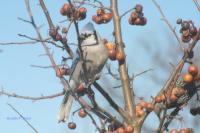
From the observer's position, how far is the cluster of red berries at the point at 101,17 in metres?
3.84

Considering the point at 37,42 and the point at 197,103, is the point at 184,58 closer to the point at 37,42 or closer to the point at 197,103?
the point at 197,103

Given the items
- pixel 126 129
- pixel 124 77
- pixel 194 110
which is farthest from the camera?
pixel 194 110

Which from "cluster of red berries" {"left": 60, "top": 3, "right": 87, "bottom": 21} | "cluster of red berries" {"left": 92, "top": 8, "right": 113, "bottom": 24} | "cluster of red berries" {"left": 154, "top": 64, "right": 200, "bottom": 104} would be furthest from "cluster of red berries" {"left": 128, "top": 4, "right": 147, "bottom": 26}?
"cluster of red berries" {"left": 154, "top": 64, "right": 200, "bottom": 104}

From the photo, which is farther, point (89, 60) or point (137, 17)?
point (89, 60)

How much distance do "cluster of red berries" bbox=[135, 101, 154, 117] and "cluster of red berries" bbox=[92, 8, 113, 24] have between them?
0.68 metres

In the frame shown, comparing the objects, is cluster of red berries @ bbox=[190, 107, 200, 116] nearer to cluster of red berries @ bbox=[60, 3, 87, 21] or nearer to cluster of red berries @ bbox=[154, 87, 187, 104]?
cluster of red berries @ bbox=[154, 87, 187, 104]

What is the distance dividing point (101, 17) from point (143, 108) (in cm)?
77

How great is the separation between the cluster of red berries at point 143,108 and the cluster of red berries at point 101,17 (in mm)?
679

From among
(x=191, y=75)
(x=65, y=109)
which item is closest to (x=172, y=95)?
(x=191, y=75)

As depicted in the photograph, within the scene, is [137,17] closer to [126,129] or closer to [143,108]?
[143,108]

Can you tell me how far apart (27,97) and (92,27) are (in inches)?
42.2

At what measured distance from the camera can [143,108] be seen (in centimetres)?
350

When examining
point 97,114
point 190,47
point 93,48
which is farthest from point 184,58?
point 93,48

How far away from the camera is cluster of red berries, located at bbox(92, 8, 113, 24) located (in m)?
3.84
